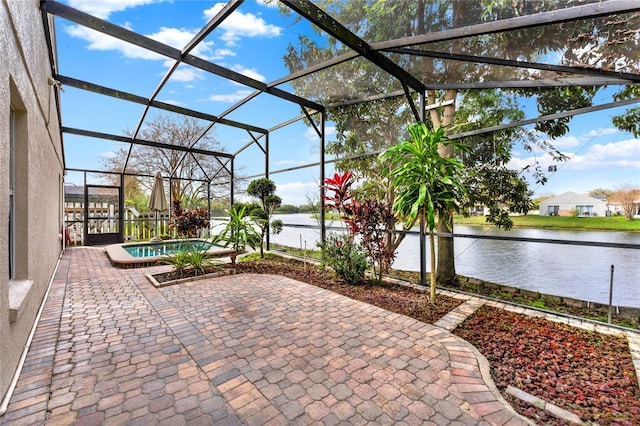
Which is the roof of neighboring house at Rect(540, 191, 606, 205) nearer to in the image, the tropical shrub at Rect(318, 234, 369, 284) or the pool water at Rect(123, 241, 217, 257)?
the tropical shrub at Rect(318, 234, 369, 284)

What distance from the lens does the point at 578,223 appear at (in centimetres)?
363

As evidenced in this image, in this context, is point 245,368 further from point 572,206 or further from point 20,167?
point 572,206

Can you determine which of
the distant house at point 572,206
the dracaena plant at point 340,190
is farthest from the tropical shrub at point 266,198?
the distant house at point 572,206

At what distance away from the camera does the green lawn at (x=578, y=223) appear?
3348 mm

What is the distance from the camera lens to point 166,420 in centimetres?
166

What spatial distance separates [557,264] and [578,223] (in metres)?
0.67

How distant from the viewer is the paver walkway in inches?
68.1

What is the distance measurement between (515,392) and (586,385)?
635 mm

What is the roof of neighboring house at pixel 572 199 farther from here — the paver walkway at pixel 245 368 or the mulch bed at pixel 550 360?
the paver walkway at pixel 245 368

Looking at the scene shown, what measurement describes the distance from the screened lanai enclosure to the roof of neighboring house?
35 cm

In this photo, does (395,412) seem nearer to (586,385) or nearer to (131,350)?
(586,385)

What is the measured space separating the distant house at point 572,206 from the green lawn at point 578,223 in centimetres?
9

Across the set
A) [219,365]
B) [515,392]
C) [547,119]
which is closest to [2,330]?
[219,365]

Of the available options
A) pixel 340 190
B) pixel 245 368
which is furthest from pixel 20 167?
pixel 340 190
